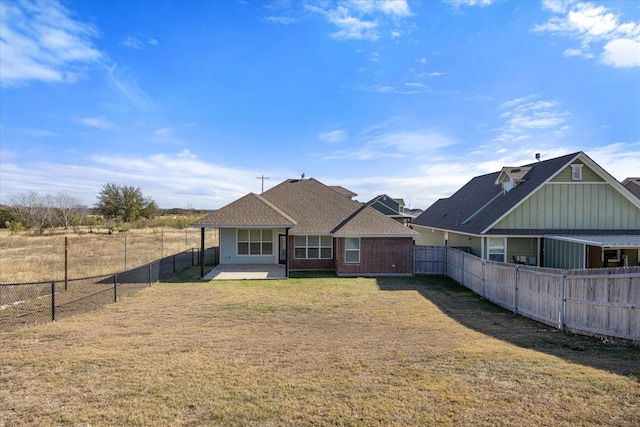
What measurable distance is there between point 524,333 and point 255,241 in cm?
1547

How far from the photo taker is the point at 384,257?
17.9 m

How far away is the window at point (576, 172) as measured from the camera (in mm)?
15984

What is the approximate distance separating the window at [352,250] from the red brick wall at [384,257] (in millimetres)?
172

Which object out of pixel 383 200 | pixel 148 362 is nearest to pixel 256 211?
pixel 148 362

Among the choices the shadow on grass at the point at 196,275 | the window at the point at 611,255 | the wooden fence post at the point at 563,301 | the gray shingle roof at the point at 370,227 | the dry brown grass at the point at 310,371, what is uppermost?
the gray shingle roof at the point at 370,227

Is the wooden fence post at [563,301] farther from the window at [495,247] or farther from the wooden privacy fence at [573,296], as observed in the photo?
the window at [495,247]

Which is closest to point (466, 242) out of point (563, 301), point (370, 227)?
point (370, 227)

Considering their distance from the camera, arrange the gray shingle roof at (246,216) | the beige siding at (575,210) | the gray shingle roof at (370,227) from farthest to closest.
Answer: the gray shingle roof at (370,227) < the gray shingle roof at (246,216) < the beige siding at (575,210)

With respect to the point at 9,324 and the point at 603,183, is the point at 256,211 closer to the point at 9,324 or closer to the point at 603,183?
the point at 9,324

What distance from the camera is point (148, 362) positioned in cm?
630

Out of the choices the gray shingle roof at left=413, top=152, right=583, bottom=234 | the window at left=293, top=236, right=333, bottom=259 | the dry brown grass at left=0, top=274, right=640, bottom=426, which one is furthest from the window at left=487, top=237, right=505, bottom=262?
the window at left=293, top=236, right=333, bottom=259

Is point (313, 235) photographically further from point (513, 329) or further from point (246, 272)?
point (513, 329)

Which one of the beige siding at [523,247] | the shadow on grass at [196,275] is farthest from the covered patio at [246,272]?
the beige siding at [523,247]

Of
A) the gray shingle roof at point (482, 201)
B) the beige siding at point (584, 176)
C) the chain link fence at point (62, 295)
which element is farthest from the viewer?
the gray shingle roof at point (482, 201)
